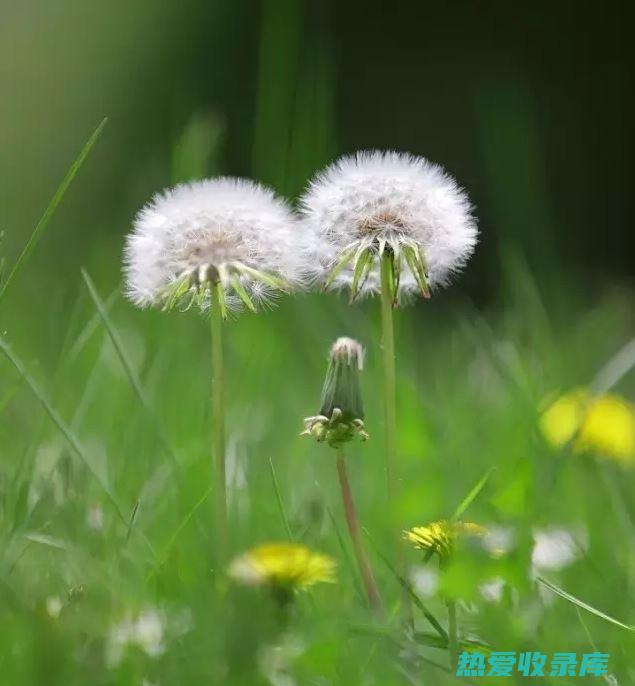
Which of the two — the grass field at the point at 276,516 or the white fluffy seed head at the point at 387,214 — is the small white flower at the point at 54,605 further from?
the white fluffy seed head at the point at 387,214

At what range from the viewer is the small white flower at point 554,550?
110 cm

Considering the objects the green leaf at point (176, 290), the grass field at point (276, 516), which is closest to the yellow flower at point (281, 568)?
the grass field at point (276, 516)

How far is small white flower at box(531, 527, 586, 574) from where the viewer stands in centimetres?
110

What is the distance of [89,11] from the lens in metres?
6.18

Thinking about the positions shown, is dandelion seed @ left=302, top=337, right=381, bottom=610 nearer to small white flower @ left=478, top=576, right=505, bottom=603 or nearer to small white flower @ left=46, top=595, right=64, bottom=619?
small white flower @ left=478, top=576, right=505, bottom=603

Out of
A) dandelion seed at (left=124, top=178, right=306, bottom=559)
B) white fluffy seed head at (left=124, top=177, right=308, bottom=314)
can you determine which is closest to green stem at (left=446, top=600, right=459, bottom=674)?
dandelion seed at (left=124, top=178, right=306, bottom=559)

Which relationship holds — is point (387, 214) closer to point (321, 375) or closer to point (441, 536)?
point (441, 536)

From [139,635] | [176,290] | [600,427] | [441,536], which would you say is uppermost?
[600,427]

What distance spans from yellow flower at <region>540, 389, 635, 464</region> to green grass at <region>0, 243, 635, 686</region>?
51mm

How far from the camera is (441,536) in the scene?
0.96 meters

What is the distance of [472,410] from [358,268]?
78cm

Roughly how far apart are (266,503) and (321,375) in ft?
2.69

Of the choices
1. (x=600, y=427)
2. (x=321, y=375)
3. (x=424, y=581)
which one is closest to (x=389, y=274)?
(x=424, y=581)

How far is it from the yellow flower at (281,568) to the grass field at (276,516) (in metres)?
0.01
